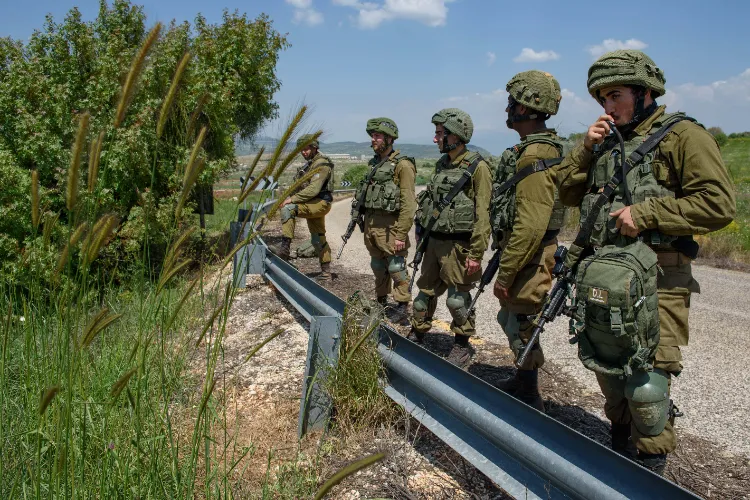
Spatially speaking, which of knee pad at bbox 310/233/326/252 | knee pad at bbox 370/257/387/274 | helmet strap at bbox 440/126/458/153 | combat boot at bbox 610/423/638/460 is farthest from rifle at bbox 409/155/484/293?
knee pad at bbox 310/233/326/252

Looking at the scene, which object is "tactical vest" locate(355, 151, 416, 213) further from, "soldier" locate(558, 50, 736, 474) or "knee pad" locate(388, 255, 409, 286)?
"soldier" locate(558, 50, 736, 474)

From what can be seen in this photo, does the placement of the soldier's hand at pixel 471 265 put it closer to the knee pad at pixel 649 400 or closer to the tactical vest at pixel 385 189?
the tactical vest at pixel 385 189

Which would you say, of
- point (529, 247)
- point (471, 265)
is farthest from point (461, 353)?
point (529, 247)

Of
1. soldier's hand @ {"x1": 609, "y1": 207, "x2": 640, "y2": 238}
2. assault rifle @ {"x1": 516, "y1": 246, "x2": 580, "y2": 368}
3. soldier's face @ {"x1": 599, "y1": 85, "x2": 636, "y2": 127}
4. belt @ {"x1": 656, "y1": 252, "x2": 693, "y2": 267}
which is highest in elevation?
soldier's face @ {"x1": 599, "y1": 85, "x2": 636, "y2": 127}

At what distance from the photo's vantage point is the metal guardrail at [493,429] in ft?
6.36

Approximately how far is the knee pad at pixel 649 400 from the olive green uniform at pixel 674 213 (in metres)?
0.06

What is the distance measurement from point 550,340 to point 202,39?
9.42 meters

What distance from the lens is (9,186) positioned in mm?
8664

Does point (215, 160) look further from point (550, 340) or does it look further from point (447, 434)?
point (447, 434)

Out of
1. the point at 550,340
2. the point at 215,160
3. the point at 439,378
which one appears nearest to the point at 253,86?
the point at 215,160

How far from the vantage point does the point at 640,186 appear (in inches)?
119

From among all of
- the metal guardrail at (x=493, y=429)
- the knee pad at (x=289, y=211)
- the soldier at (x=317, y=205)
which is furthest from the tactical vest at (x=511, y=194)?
the knee pad at (x=289, y=211)

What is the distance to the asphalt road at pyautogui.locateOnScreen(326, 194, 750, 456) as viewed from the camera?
4.11 m

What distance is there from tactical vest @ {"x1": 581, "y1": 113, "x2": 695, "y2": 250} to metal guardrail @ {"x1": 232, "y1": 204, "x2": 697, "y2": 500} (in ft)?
3.62
